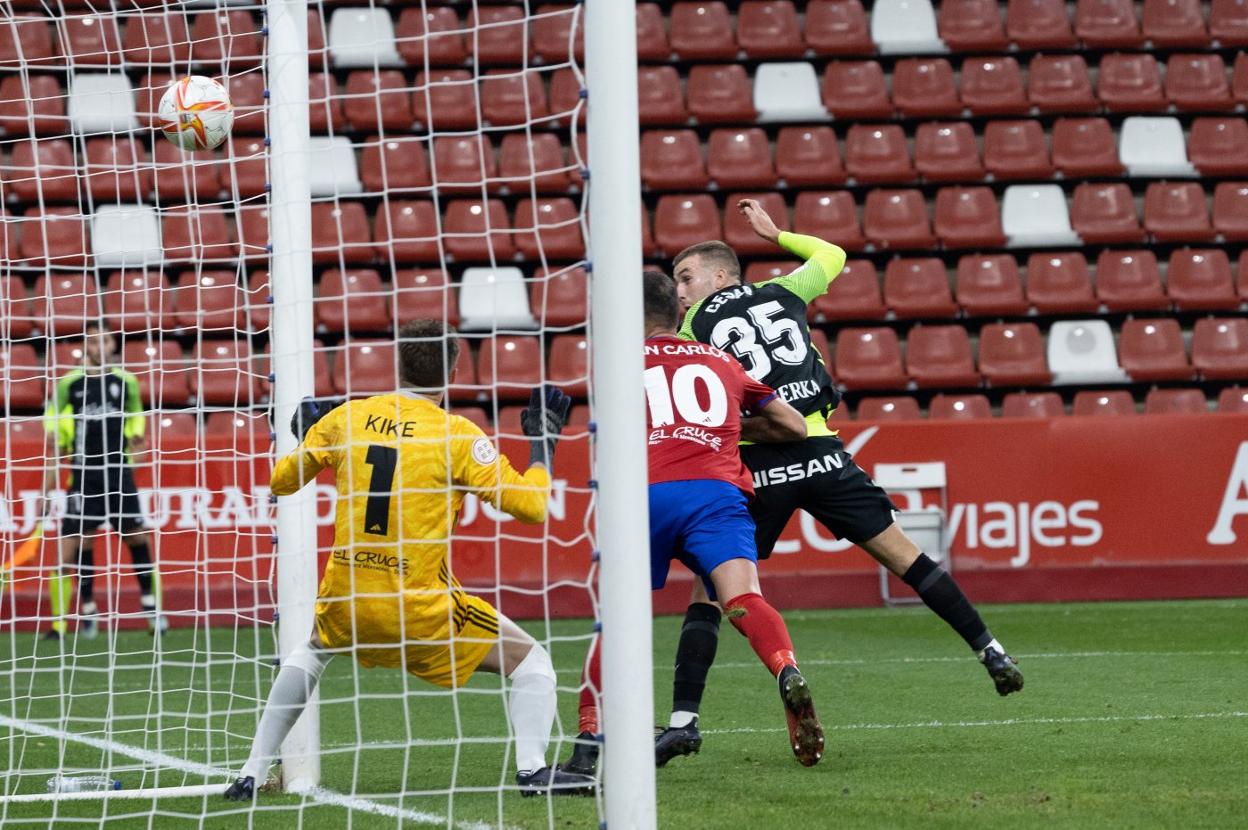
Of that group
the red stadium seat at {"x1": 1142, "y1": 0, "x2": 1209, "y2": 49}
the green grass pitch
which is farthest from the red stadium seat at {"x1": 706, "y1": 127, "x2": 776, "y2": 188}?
the green grass pitch

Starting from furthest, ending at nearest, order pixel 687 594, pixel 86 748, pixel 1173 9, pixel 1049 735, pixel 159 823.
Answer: pixel 1173 9 < pixel 687 594 < pixel 86 748 < pixel 1049 735 < pixel 159 823

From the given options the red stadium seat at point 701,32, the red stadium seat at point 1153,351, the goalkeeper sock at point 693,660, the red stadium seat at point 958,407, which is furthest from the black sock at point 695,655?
the red stadium seat at point 701,32

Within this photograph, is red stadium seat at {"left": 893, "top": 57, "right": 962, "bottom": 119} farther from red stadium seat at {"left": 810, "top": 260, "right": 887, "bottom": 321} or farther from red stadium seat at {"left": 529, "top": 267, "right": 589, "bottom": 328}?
red stadium seat at {"left": 529, "top": 267, "right": 589, "bottom": 328}

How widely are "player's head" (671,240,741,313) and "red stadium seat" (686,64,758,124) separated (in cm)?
821

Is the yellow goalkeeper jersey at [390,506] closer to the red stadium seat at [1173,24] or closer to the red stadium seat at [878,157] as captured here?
the red stadium seat at [878,157]

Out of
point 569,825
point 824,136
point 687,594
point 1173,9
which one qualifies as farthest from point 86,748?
point 1173,9

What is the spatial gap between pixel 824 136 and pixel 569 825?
412 inches

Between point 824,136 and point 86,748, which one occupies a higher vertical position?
point 824,136

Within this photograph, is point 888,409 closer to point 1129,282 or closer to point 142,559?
point 1129,282

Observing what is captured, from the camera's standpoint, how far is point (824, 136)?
1390cm

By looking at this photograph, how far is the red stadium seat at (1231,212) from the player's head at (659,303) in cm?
966

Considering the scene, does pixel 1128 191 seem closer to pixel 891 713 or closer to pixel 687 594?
pixel 687 594

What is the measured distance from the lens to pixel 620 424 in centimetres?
374

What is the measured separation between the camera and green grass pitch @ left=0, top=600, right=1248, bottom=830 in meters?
4.36
